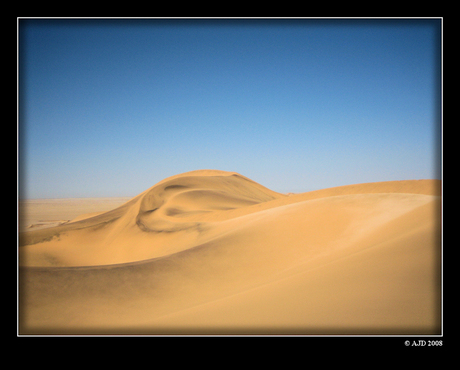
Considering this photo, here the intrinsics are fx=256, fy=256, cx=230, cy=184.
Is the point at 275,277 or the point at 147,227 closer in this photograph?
the point at 275,277

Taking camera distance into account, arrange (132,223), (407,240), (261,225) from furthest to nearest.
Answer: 1. (132,223)
2. (261,225)
3. (407,240)

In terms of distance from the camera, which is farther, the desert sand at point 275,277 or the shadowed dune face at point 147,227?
the shadowed dune face at point 147,227

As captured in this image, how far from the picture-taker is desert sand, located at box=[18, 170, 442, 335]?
366 cm

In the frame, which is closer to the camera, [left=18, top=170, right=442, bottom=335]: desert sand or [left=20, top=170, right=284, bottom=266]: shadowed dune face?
[left=18, top=170, right=442, bottom=335]: desert sand

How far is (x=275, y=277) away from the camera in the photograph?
3.95m

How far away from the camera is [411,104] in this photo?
162 inches

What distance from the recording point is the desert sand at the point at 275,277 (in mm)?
3658

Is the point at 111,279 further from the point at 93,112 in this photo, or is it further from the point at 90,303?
the point at 93,112

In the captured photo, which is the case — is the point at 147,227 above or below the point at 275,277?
above

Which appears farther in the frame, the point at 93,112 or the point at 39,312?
the point at 93,112

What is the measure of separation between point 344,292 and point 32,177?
511cm

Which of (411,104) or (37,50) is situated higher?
(37,50)

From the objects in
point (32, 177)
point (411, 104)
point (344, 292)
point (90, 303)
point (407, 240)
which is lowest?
point (90, 303)

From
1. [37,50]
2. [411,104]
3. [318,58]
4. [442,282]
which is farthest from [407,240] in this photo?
[37,50]
